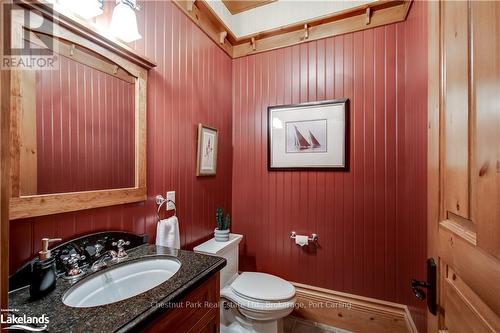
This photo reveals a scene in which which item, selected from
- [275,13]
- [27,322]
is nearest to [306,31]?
[275,13]

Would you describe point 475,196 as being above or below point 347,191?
above

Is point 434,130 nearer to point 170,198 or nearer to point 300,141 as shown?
point 300,141

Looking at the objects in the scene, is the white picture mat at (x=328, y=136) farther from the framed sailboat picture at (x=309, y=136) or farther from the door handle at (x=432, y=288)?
the door handle at (x=432, y=288)

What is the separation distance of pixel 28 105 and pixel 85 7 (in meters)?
0.53

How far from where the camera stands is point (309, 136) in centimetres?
200

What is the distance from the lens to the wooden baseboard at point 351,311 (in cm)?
171

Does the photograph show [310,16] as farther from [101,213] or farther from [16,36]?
[101,213]

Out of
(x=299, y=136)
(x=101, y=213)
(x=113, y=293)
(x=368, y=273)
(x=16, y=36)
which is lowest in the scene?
(x=368, y=273)

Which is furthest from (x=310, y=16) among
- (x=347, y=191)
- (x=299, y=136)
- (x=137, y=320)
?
(x=137, y=320)

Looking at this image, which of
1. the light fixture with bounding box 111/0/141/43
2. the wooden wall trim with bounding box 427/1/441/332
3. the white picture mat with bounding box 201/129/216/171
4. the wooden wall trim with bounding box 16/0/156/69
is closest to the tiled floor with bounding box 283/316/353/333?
the wooden wall trim with bounding box 427/1/441/332

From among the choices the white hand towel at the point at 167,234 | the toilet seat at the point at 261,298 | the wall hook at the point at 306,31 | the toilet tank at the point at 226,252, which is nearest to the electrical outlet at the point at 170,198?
the white hand towel at the point at 167,234

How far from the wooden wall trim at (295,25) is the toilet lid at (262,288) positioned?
2.07 m

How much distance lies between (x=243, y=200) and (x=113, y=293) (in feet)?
4.76

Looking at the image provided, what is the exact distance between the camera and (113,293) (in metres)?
0.92
